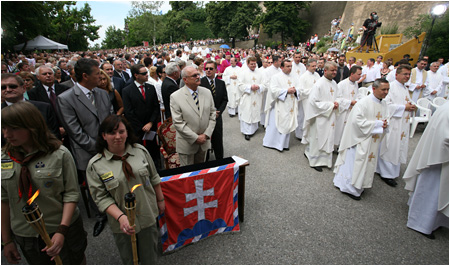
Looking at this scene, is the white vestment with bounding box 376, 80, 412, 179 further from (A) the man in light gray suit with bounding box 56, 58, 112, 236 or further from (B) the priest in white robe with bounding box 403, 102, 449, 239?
(A) the man in light gray suit with bounding box 56, 58, 112, 236

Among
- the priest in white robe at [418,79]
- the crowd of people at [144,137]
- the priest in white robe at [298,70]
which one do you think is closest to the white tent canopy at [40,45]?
the crowd of people at [144,137]

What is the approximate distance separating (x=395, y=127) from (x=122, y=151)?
182 inches

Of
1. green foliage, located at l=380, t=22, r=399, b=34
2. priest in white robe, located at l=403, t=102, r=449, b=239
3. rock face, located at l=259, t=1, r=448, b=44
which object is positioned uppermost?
rock face, located at l=259, t=1, r=448, b=44

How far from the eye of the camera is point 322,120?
4.73 m

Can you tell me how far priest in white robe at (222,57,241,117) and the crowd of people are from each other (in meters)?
1.29

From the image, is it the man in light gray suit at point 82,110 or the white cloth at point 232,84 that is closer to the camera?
the man in light gray suit at point 82,110

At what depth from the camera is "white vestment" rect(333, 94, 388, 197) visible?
3631 mm

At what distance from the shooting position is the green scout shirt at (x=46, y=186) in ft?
5.44

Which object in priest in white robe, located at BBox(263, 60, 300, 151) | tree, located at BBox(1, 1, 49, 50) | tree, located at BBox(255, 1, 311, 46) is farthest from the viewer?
tree, located at BBox(255, 1, 311, 46)

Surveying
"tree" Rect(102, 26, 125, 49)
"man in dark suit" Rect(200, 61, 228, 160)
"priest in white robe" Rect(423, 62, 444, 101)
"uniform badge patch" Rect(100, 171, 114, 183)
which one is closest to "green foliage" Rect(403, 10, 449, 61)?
"priest in white robe" Rect(423, 62, 444, 101)

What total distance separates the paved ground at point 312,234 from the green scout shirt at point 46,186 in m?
1.18

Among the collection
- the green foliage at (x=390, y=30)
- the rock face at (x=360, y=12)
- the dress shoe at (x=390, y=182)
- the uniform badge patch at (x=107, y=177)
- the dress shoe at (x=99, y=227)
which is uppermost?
the rock face at (x=360, y=12)

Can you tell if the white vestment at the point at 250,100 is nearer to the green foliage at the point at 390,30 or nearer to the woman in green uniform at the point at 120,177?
the woman in green uniform at the point at 120,177

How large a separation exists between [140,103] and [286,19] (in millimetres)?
36131
